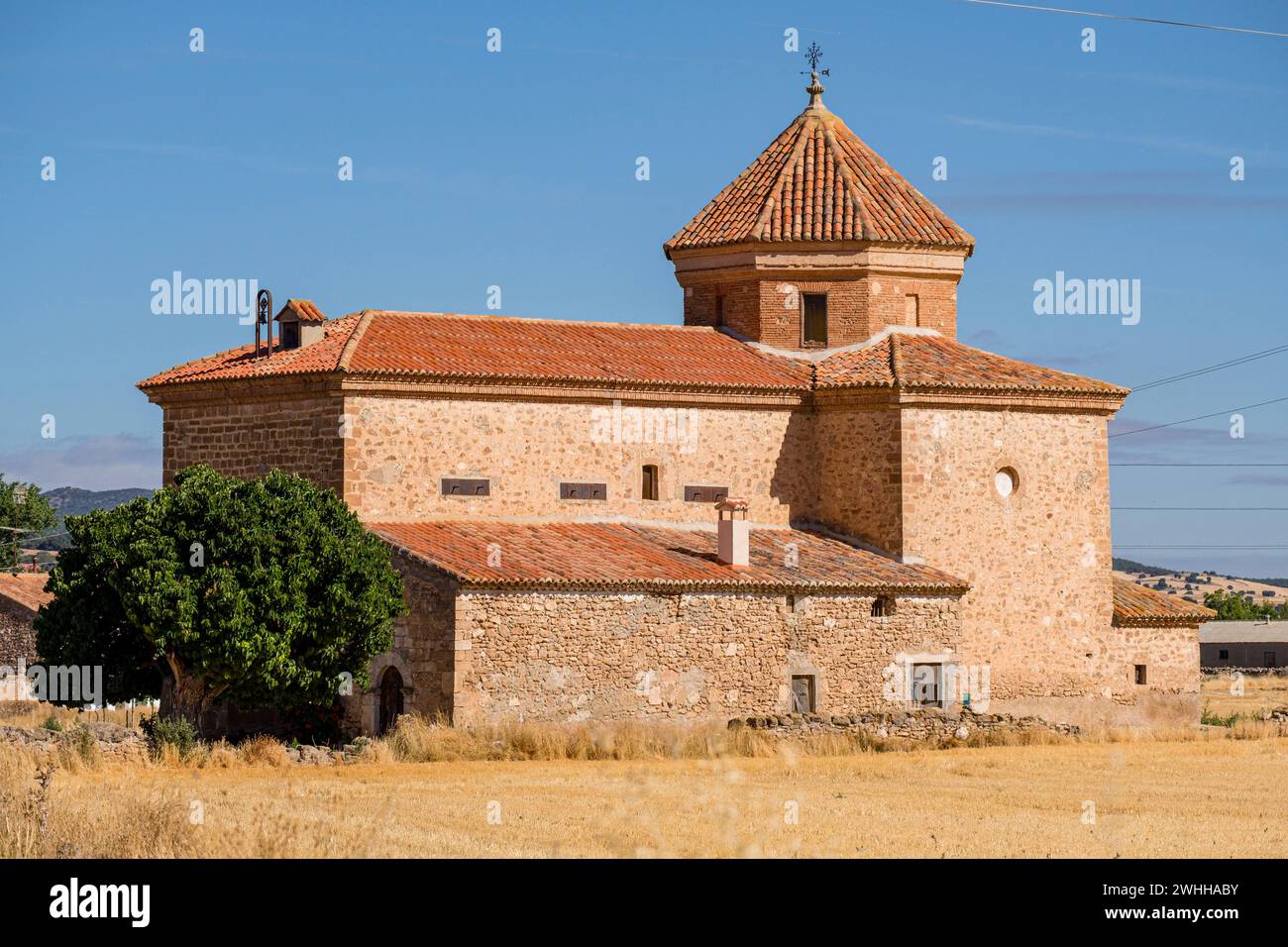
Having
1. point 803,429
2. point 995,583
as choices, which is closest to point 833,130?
point 803,429

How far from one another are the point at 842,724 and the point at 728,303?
37.1ft

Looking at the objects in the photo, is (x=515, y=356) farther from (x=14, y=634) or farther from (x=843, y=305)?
(x=14, y=634)

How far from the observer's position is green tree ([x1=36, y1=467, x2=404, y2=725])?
88.2 ft

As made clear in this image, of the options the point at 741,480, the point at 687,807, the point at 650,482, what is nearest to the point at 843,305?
the point at 741,480

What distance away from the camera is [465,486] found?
3309 centimetres

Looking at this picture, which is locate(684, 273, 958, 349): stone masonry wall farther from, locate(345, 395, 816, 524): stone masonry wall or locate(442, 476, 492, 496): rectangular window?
locate(442, 476, 492, 496): rectangular window

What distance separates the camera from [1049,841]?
18.2 m

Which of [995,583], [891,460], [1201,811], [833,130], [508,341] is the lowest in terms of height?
[1201,811]

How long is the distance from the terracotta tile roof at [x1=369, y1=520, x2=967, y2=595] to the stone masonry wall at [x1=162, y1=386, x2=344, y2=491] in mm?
1772

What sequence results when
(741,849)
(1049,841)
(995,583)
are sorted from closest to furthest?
(741,849)
(1049,841)
(995,583)

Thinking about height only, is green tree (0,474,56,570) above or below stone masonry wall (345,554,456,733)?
above

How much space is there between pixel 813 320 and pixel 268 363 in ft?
36.7

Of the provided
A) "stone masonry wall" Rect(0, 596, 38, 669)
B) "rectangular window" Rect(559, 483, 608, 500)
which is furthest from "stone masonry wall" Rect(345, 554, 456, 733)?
"stone masonry wall" Rect(0, 596, 38, 669)
